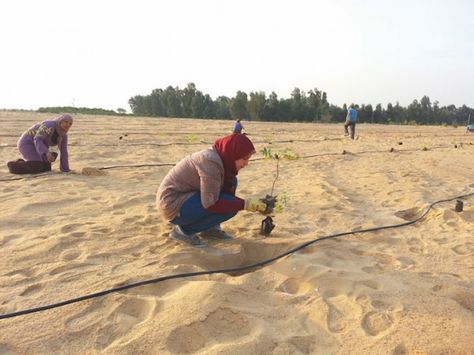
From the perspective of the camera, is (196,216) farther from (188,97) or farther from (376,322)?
(188,97)

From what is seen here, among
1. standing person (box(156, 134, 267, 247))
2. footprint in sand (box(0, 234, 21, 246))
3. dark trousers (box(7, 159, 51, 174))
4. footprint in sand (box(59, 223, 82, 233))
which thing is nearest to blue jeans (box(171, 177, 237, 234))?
standing person (box(156, 134, 267, 247))

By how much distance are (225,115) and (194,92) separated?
15.1 ft

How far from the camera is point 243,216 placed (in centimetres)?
451

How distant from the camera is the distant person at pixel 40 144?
19.8 feet

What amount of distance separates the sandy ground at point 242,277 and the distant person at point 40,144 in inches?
15.8

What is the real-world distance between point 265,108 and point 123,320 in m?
42.9

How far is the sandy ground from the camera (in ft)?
7.32

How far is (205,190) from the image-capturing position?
3.25 m

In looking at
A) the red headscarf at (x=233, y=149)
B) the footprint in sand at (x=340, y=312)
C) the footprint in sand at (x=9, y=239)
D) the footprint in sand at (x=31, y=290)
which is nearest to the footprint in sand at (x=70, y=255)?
the footprint in sand at (x=31, y=290)

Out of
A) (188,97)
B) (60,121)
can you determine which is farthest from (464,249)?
(188,97)

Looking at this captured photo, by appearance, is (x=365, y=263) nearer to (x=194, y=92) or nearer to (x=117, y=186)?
(x=117, y=186)

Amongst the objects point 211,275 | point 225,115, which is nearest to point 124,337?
point 211,275

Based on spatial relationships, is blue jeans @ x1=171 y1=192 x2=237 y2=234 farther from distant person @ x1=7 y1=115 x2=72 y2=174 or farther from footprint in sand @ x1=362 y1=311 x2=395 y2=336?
distant person @ x1=7 y1=115 x2=72 y2=174

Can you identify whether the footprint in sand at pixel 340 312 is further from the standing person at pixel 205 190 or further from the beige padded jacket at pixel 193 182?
the beige padded jacket at pixel 193 182
